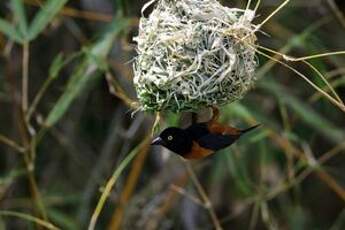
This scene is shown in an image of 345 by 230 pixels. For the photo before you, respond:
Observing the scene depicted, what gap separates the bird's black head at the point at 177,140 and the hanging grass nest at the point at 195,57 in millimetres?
60

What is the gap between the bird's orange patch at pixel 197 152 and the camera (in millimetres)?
2337

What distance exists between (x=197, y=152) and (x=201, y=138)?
5 cm

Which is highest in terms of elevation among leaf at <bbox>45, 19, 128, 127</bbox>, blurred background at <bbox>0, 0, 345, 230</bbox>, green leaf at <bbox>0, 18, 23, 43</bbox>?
green leaf at <bbox>0, 18, 23, 43</bbox>

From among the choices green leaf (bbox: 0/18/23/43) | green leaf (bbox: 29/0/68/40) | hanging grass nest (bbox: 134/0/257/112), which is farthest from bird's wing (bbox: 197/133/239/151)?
green leaf (bbox: 0/18/23/43)

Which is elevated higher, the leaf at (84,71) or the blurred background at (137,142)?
the leaf at (84,71)

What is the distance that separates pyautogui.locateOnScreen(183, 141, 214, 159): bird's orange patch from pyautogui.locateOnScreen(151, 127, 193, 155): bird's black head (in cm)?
1

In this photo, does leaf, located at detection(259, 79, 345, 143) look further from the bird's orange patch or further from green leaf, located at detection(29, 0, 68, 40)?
the bird's orange patch

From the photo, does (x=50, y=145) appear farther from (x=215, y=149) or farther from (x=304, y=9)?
(x=215, y=149)

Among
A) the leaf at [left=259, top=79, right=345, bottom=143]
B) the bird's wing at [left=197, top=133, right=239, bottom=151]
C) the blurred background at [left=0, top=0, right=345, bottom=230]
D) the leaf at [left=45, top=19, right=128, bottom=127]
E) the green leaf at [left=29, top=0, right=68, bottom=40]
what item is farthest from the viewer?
the blurred background at [left=0, top=0, right=345, bottom=230]

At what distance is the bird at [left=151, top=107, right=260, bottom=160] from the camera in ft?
7.54

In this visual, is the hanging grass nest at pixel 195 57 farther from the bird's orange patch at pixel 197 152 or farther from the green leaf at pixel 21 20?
the green leaf at pixel 21 20

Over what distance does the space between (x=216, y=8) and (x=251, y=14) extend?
0.11m

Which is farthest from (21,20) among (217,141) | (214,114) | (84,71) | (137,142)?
(137,142)

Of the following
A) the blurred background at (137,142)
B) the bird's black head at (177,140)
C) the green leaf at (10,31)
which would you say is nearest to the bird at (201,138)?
the bird's black head at (177,140)
